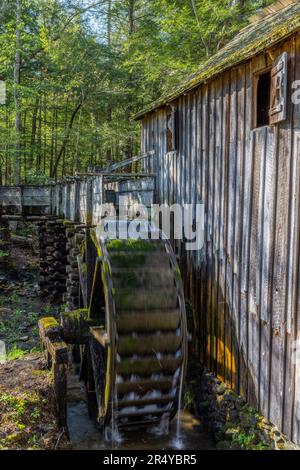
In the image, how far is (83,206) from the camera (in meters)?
9.05

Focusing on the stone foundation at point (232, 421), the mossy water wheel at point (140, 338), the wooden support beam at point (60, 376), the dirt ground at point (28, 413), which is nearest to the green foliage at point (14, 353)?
the dirt ground at point (28, 413)

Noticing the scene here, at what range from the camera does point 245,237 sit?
5391 millimetres

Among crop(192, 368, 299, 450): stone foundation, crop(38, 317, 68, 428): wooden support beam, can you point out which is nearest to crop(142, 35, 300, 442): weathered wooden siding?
crop(192, 368, 299, 450): stone foundation

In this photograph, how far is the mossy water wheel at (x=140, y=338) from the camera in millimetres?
5523

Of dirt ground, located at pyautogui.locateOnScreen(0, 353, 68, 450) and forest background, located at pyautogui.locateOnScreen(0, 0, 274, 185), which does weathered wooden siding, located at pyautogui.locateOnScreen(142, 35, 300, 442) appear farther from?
forest background, located at pyautogui.locateOnScreen(0, 0, 274, 185)

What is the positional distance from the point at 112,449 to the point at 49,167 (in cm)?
2048

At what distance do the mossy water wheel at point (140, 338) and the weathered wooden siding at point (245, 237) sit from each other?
730 mm

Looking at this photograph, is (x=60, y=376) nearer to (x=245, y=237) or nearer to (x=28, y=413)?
(x=28, y=413)

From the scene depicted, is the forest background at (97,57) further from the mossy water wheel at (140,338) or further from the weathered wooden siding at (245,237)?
the mossy water wheel at (140,338)

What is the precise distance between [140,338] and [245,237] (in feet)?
6.44

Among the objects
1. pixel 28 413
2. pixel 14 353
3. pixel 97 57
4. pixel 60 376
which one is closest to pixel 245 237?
pixel 60 376

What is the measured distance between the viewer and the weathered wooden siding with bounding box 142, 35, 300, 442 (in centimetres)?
450

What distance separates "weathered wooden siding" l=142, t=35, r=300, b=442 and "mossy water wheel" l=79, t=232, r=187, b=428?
73cm

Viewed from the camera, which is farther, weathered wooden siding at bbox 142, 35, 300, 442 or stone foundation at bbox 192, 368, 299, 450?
stone foundation at bbox 192, 368, 299, 450
